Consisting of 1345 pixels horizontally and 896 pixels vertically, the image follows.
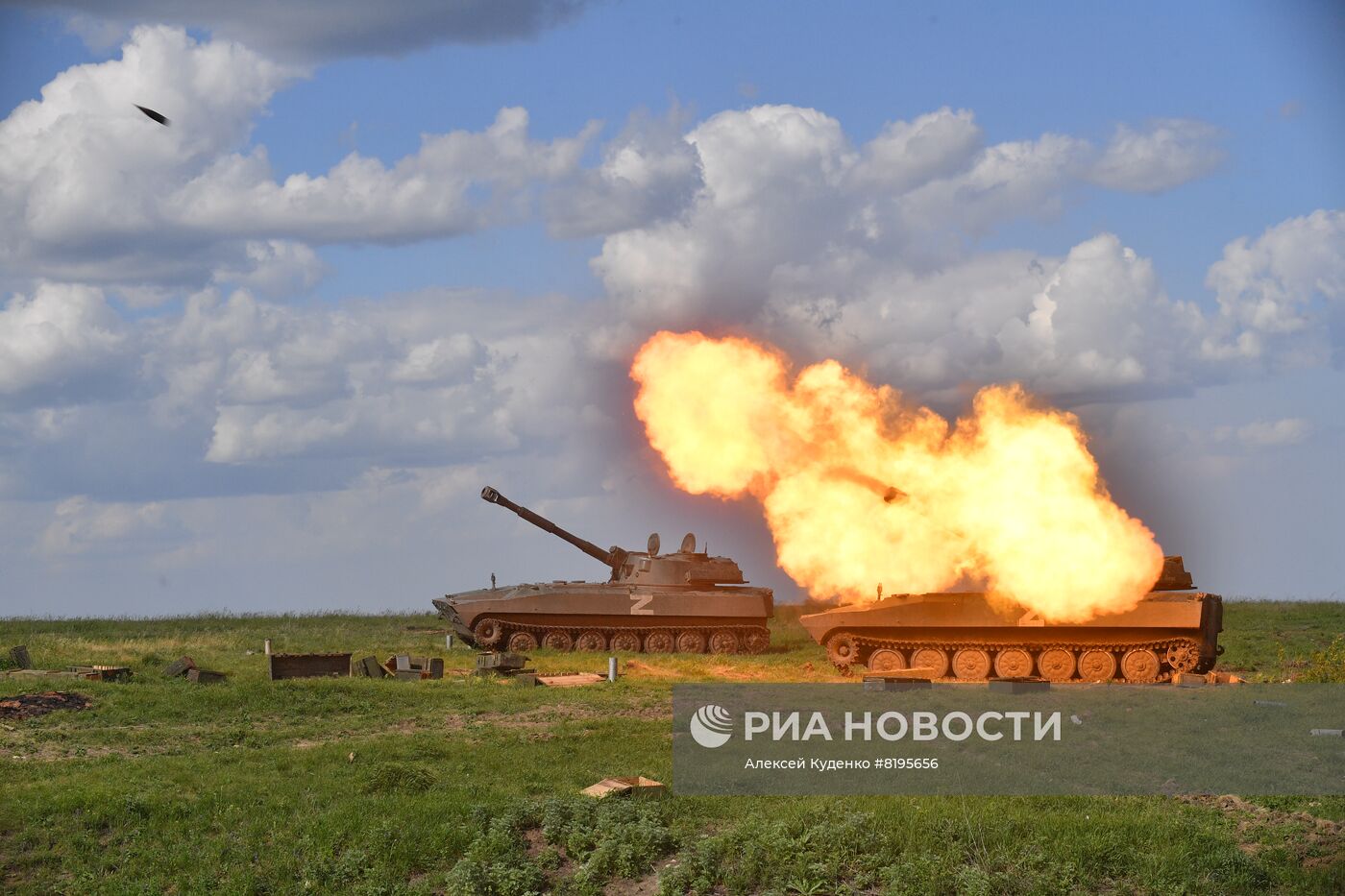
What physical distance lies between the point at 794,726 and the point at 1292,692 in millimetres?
9679

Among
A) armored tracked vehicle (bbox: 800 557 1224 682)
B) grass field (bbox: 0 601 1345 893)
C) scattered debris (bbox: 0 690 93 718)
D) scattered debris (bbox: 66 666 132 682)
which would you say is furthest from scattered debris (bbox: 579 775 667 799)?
armored tracked vehicle (bbox: 800 557 1224 682)

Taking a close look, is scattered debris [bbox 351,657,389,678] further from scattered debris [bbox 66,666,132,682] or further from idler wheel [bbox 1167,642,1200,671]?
idler wheel [bbox 1167,642,1200,671]

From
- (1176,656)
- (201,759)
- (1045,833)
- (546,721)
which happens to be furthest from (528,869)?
(1176,656)

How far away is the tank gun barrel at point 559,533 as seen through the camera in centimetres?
3931

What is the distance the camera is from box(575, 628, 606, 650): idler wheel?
37.1m

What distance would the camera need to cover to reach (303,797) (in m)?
16.1

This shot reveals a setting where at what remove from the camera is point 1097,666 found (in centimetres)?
2872

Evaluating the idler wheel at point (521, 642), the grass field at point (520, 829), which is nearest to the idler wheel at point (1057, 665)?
the grass field at point (520, 829)

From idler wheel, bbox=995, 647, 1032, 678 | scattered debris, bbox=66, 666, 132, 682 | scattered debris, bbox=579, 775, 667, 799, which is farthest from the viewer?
idler wheel, bbox=995, 647, 1032, 678

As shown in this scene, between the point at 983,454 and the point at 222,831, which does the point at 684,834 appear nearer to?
the point at 222,831

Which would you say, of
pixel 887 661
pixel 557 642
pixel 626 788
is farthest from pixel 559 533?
pixel 626 788

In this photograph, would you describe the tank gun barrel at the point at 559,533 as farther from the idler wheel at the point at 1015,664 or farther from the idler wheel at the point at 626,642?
the idler wheel at the point at 1015,664

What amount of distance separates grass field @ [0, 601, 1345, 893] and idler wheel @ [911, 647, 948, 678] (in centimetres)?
1090

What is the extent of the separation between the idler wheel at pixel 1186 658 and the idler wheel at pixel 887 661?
5.60 metres
